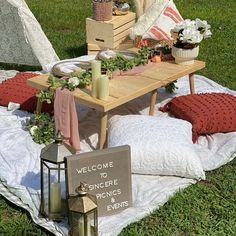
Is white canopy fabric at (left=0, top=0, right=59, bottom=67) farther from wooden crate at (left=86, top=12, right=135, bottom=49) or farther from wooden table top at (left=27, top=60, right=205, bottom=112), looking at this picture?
wooden table top at (left=27, top=60, right=205, bottom=112)

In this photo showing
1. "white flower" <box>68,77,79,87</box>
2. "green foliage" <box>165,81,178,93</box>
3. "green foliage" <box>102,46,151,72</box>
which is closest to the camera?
"white flower" <box>68,77,79,87</box>

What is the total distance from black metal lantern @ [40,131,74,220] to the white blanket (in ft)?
0.23

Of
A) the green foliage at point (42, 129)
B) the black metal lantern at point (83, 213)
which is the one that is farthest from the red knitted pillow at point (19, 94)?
the black metal lantern at point (83, 213)

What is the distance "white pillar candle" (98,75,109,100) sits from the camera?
4.07 meters

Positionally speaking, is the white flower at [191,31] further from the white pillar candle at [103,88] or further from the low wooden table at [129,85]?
the white pillar candle at [103,88]

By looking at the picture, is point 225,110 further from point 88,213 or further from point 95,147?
point 88,213

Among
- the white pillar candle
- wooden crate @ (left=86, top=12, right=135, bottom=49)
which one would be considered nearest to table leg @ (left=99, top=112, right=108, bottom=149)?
the white pillar candle

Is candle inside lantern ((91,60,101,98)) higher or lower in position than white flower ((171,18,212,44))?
lower

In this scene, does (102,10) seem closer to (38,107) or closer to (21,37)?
(21,37)

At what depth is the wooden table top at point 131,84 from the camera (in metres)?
4.11

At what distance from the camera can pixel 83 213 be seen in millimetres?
3113

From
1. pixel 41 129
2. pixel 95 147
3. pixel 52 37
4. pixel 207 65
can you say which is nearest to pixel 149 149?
pixel 95 147

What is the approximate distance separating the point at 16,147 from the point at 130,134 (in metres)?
0.88

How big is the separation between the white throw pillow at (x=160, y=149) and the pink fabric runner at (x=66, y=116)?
263mm
